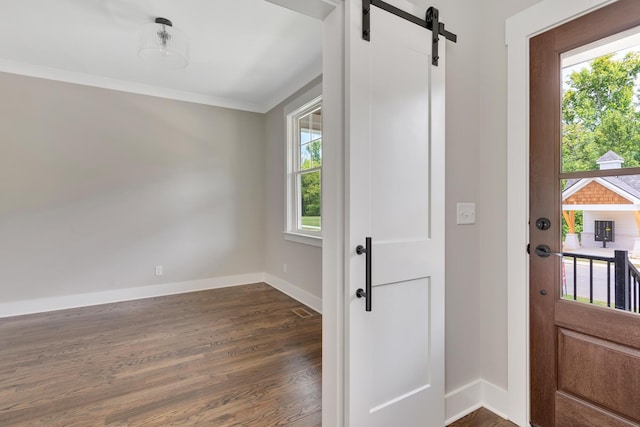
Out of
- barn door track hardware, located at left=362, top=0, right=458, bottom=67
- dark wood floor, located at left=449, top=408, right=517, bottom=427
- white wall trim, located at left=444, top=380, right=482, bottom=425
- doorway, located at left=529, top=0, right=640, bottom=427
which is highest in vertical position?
barn door track hardware, located at left=362, top=0, right=458, bottom=67

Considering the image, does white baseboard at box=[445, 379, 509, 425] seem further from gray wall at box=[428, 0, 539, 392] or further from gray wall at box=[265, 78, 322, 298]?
gray wall at box=[265, 78, 322, 298]

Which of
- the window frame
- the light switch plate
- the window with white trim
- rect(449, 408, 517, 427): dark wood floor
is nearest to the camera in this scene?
rect(449, 408, 517, 427): dark wood floor

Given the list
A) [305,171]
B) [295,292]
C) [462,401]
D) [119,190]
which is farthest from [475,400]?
[119,190]

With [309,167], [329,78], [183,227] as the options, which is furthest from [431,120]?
[183,227]

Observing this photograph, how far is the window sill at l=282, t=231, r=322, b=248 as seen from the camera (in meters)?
3.33

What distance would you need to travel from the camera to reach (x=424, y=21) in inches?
58.6

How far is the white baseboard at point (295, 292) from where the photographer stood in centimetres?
339

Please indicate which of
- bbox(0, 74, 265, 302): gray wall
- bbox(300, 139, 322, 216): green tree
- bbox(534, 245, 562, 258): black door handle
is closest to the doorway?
bbox(534, 245, 562, 258): black door handle

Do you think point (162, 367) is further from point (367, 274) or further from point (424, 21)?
point (424, 21)

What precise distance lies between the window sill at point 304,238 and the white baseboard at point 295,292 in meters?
0.61

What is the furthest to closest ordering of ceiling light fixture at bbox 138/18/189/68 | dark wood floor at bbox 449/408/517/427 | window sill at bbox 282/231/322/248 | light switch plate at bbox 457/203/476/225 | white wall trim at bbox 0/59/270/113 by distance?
1. window sill at bbox 282/231/322/248
2. white wall trim at bbox 0/59/270/113
3. ceiling light fixture at bbox 138/18/189/68
4. light switch plate at bbox 457/203/476/225
5. dark wood floor at bbox 449/408/517/427

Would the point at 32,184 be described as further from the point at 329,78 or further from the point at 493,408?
the point at 493,408

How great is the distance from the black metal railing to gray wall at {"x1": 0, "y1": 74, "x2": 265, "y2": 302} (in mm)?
3897

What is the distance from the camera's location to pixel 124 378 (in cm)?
205
